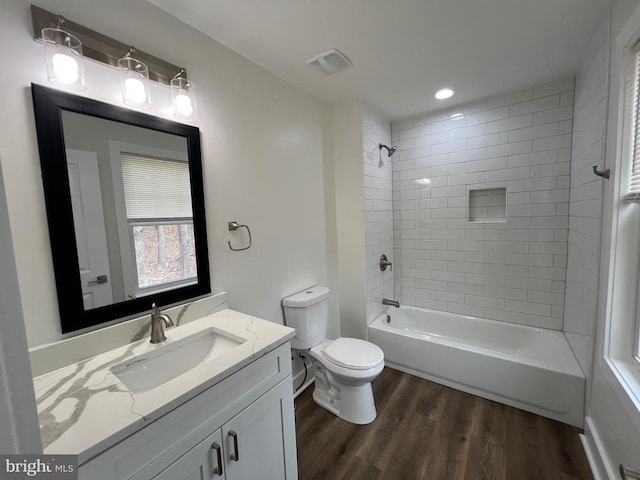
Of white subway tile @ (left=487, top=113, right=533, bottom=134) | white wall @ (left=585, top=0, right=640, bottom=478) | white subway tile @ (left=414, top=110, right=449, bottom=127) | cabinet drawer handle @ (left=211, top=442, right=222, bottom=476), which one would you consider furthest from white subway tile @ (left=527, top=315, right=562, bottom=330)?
cabinet drawer handle @ (left=211, top=442, right=222, bottom=476)

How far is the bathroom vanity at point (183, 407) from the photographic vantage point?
718mm

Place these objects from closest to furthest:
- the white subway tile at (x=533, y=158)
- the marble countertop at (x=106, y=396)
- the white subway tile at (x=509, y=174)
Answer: the marble countertop at (x=106, y=396)
the white subway tile at (x=533, y=158)
the white subway tile at (x=509, y=174)

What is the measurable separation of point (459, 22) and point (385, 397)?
8.17 feet

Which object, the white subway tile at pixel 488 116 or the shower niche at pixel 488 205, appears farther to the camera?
the shower niche at pixel 488 205

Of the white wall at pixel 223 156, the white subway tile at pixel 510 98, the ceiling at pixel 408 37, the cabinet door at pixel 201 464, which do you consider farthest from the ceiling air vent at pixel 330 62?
the cabinet door at pixel 201 464

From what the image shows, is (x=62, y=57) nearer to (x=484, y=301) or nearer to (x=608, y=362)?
(x=608, y=362)

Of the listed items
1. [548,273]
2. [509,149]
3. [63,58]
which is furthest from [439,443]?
[63,58]

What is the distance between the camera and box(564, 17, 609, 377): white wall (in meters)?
1.51

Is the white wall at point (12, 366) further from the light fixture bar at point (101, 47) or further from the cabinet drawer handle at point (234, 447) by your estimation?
the light fixture bar at point (101, 47)

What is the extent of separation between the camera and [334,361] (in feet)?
6.06

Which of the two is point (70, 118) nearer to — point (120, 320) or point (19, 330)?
point (120, 320)

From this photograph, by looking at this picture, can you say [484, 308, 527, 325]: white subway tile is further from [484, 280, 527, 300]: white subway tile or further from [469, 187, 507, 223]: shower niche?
[469, 187, 507, 223]: shower niche

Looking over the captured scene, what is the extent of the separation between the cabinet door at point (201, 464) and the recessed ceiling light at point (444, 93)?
105 inches

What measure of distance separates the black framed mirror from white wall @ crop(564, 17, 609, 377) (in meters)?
2.21
